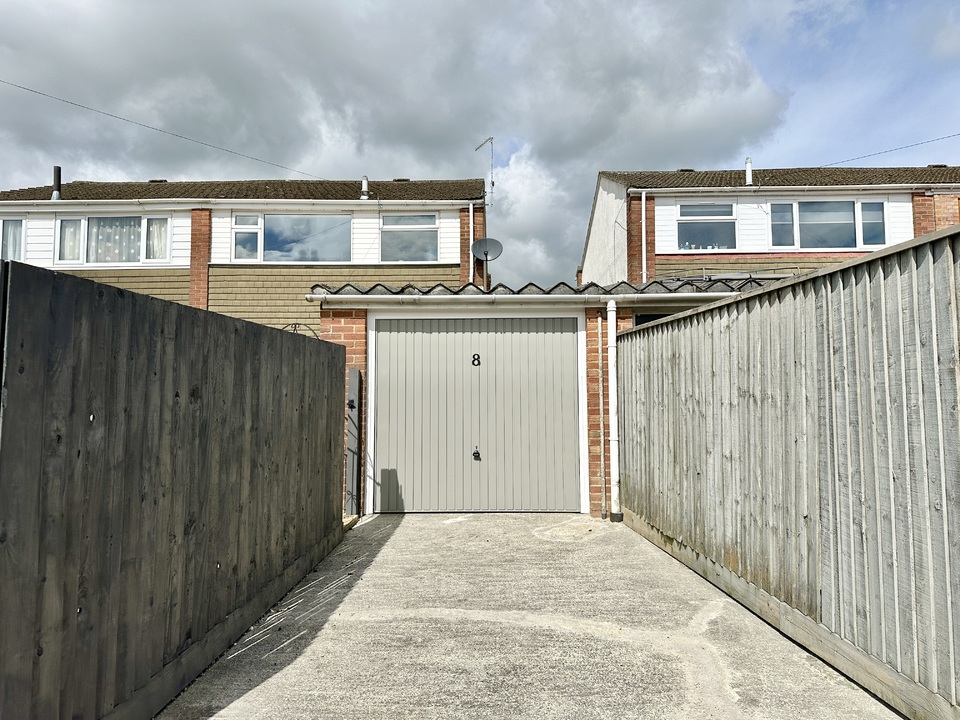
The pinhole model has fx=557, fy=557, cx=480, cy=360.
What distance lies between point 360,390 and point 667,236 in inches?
378

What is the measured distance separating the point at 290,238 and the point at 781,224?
11764 millimetres

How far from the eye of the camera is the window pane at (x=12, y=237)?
13312 mm

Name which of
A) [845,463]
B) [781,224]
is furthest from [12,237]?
[781,224]

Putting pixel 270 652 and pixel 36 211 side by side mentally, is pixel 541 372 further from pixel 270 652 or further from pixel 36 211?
pixel 36 211

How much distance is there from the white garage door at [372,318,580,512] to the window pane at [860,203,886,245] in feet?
34.9

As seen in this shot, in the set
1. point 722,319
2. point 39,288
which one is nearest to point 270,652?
point 39,288

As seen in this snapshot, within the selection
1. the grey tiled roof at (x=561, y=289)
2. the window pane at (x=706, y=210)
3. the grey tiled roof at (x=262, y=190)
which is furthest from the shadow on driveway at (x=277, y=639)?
the window pane at (x=706, y=210)

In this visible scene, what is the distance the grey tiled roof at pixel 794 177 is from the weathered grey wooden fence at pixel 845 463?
10.8 meters

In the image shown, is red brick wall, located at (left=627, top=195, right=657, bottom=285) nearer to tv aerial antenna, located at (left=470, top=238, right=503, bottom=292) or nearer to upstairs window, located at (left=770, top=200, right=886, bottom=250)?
upstairs window, located at (left=770, top=200, right=886, bottom=250)

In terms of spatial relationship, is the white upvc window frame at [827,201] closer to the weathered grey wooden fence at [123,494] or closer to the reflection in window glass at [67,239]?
the weathered grey wooden fence at [123,494]

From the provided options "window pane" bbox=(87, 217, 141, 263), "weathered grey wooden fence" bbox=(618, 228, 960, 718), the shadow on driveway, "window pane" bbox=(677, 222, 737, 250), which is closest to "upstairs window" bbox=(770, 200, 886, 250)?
"window pane" bbox=(677, 222, 737, 250)

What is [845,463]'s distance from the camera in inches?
115

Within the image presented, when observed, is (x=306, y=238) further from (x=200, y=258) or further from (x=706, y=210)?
(x=706, y=210)

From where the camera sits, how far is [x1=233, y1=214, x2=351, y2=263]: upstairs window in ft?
42.6
